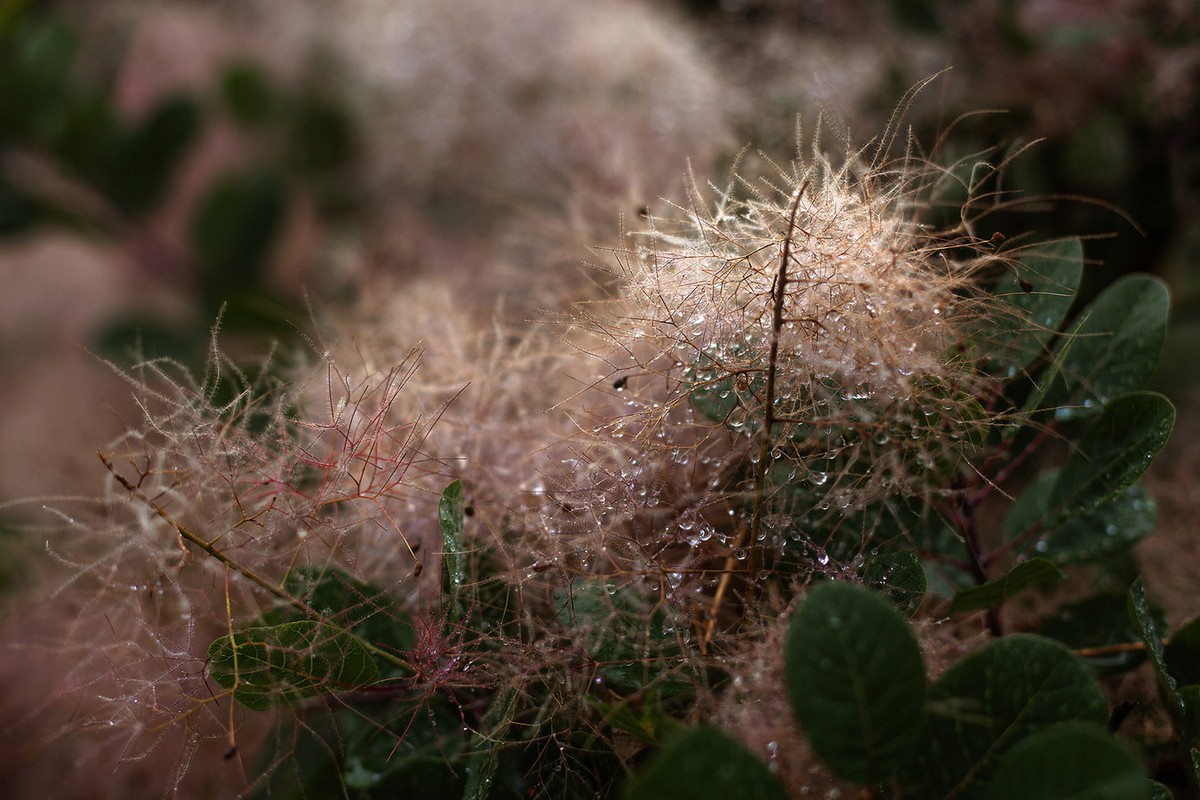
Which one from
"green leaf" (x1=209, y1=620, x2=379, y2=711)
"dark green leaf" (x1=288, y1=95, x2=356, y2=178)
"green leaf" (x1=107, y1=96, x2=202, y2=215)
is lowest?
"green leaf" (x1=209, y1=620, x2=379, y2=711)

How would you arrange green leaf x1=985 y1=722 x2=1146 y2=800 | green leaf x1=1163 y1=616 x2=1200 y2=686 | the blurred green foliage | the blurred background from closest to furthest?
1. green leaf x1=985 y1=722 x2=1146 y2=800
2. green leaf x1=1163 y1=616 x2=1200 y2=686
3. the blurred background
4. the blurred green foliage

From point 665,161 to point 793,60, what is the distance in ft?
0.65

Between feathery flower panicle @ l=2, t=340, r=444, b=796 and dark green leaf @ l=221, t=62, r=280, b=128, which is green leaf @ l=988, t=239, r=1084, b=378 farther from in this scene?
dark green leaf @ l=221, t=62, r=280, b=128

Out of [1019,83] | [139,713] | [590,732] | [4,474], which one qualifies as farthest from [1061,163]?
[4,474]

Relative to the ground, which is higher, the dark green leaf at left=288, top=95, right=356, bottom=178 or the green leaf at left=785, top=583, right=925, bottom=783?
the dark green leaf at left=288, top=95, right=356, bottom=178

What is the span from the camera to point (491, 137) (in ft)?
2.68

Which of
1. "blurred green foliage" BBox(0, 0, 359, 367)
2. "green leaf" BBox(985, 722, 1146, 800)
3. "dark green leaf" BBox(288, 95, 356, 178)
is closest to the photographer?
"green leaf" BBox(985, 722, 1146, 800)

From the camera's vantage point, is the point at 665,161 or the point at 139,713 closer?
the point at 139,713

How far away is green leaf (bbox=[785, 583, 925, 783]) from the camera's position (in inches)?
9.0

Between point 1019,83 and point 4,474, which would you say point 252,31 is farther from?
point 1019,83

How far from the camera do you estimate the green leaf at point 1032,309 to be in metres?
0.33

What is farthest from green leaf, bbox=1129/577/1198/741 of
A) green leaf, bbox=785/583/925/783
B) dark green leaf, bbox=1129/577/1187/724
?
green leaf, bbox=785/583/925/783

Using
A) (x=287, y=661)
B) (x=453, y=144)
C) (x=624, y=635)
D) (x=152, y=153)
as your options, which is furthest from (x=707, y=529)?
(x=152, y=153)

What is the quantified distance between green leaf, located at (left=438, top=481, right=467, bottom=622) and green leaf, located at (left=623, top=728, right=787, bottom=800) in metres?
0.10
